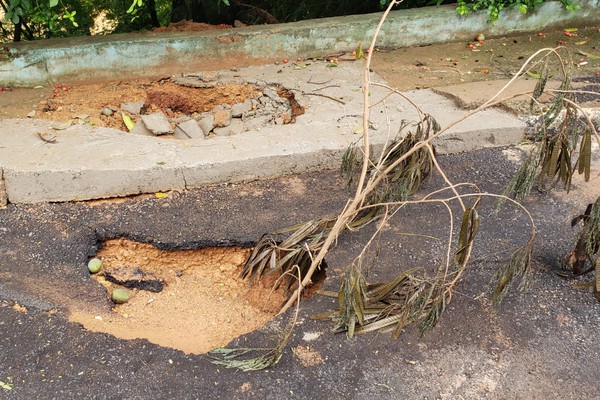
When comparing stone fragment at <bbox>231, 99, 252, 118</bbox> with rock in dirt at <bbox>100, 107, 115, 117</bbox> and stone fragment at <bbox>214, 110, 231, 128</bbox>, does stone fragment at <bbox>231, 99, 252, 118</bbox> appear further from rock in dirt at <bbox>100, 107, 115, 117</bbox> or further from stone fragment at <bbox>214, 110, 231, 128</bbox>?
rock in dirt at <bbox>100, 107, 115, 117</bbox>

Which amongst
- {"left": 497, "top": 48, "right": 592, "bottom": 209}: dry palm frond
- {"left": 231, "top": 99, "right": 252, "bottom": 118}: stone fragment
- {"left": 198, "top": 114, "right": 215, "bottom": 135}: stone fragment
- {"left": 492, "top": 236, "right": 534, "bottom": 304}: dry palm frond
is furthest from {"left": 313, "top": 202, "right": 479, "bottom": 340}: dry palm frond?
{"left": 231, "top": 99, "right": 252, "bottom": 118}: stone fragment

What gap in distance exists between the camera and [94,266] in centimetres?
374

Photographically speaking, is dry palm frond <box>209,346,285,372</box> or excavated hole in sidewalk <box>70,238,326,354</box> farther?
excavated hole in sidewalk <box>70,238,326,354</box>

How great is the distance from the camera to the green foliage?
21.0ft

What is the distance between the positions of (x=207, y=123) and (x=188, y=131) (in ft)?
0.72

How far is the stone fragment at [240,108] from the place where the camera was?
5.23m

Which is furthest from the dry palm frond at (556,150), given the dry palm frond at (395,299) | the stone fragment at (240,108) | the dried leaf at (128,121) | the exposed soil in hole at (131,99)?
the dried leaf at (128,121)

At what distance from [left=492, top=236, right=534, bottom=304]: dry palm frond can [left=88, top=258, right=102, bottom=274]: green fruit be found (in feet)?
7.95

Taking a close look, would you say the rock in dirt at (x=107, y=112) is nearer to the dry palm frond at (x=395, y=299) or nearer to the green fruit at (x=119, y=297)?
the green fruit at (x=119, y=297)

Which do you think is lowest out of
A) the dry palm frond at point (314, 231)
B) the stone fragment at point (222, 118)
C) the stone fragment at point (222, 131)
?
the dry palm frond at point (314, 231)

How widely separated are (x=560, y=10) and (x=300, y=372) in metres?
5.74

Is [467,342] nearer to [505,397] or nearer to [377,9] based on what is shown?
[505,397]

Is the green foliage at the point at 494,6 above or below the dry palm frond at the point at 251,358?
above

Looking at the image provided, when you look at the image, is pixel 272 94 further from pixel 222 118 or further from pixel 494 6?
pixel 494 6
